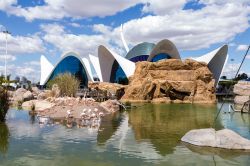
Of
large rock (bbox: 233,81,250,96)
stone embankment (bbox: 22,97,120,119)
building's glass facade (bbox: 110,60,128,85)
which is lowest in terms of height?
stone embankment (bbox: 22,97,120,119)

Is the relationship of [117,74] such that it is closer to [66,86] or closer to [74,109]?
[66,86]

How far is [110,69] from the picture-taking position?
6144 cm

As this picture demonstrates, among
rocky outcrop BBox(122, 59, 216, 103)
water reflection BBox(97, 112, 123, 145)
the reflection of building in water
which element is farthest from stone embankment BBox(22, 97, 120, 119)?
rocky outcrop BBox(122, 59, 216, 103)

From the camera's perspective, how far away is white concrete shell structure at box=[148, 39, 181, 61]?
55044mm

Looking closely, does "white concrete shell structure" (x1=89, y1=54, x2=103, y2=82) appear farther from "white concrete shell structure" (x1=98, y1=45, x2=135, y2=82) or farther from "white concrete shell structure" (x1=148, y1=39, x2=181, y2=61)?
"white concrete shell structure" (x1=148, y1=39, x2=181, y2=61)

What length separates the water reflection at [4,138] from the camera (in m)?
10.7

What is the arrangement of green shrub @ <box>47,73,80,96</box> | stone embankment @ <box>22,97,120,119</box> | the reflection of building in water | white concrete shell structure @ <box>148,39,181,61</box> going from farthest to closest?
white concrete shell structure @ <box>148,39,181,61</box>, green shrub @ <box>47,73,80,96</box>, stone embankment @ <box>22,97,120,119</box>, the reflection of building in water

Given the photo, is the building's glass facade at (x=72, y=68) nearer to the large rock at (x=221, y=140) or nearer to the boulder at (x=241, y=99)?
the boulder at (x=241, y=99)

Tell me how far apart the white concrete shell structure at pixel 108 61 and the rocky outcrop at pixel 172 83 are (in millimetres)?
10078

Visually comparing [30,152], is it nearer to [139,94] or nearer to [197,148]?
[197,148]

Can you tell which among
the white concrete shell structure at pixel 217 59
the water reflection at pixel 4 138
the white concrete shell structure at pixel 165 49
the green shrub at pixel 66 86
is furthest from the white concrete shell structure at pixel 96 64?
the water reflection at pixel 4 138

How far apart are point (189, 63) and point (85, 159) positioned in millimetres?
34184

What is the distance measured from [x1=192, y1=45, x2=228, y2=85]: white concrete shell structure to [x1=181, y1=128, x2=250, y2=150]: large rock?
4239 cm

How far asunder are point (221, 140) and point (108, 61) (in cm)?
4974
